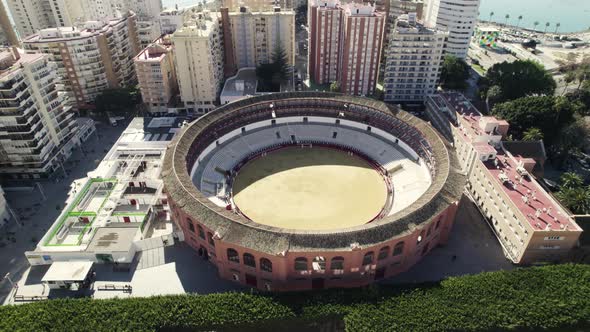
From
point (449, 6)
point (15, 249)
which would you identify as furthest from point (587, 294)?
point (449, 6)

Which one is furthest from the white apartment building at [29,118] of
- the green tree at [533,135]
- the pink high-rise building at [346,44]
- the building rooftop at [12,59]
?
the green tree at [533,135]

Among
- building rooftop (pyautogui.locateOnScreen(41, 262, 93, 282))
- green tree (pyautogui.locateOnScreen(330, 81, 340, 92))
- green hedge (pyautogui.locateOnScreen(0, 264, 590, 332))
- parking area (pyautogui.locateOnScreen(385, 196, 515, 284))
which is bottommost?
parking area (pyautogui.locateOnScreen(385, 196, 515, 284))

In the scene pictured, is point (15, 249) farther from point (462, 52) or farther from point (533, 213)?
point (462, 52)

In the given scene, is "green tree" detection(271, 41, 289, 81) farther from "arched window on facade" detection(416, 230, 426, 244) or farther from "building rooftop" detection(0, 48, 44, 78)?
"arched window on facade" detection(416, 230, 426, 244)

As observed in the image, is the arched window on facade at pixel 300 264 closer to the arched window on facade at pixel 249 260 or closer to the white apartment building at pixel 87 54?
the arched window on facade at pixel 249 260

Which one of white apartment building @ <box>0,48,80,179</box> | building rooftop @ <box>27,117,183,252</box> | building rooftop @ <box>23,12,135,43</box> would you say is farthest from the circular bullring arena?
building rooftop @ <box>23,12,135,43</box>

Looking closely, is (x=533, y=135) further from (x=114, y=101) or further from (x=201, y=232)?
(x=114, y=101)
